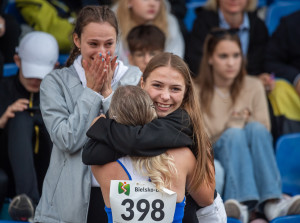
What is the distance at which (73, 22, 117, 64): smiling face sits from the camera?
2.79m

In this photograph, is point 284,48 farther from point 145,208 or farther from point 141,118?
point 145,208

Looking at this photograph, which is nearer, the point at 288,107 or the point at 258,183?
the point at 258,183

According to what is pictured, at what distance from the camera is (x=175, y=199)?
7.72 feet

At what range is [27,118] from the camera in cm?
365

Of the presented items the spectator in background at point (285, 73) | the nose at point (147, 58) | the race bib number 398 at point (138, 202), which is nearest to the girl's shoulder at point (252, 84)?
the spectator in background at point (285, 73)

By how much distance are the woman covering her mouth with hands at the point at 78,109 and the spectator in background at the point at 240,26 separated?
2315 millimetres

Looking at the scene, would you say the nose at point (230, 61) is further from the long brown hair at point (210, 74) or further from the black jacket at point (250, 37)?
the black jacket at point (250, 37)

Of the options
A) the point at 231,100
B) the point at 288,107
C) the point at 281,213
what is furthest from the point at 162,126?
the point at 288,107

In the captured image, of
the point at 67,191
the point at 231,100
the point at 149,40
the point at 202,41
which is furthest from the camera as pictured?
the point at 202,41

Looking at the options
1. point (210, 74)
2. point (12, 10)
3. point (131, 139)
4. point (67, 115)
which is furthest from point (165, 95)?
point (12, 10)

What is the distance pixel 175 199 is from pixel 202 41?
2901mm

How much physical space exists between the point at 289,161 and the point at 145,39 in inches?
59.4

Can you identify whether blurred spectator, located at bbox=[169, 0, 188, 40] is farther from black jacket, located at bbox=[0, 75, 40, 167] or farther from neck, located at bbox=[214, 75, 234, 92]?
black jacket, located at bbox=[0, 75, 40, 167]

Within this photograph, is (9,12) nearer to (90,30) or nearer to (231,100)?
(231,100)
